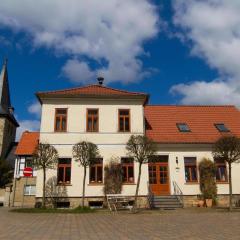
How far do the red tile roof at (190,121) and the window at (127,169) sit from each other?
8.26 ft

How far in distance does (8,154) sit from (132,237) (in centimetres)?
3913

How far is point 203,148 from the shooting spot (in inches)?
915

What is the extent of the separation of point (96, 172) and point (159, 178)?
14.5 ft

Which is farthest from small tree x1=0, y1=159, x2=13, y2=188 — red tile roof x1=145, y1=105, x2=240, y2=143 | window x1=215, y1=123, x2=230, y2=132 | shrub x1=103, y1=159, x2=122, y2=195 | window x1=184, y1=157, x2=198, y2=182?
window x1=215, y1=123, x2=230, y2=132

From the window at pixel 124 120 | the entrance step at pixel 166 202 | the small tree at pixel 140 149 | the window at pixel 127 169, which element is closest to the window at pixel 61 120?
the window at pixel 124 120

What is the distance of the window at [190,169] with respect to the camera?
74.4 feet

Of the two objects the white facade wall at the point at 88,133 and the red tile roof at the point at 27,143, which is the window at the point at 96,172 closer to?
the white facade wall at the point at 88,133

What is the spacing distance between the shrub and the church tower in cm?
2430

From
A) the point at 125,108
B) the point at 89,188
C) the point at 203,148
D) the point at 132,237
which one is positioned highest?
the point at 125,108

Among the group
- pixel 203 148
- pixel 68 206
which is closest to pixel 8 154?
pixel 68 206

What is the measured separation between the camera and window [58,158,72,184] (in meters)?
21.3

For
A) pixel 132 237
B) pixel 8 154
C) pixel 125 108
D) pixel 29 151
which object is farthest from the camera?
pixel 8 154

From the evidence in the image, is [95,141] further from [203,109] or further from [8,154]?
[8,154]

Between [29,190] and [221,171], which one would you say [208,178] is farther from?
[29,190]
